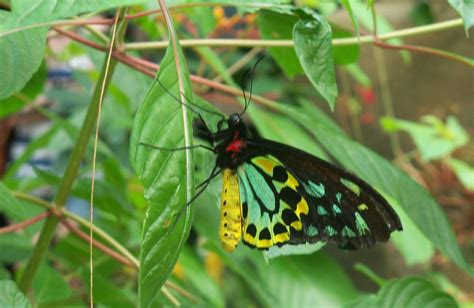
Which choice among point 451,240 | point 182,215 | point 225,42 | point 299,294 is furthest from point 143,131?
point 299,294

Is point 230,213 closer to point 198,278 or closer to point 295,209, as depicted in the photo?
point 295,209

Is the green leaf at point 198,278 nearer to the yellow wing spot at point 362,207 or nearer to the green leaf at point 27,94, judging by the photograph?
the green leaf at point 27,94

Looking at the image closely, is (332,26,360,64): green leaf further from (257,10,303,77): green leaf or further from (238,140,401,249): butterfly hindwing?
(238,140,401,249): butterfly hindwing

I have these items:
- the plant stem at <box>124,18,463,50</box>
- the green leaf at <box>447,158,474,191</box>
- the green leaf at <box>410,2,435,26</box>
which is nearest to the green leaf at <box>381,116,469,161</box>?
the green leaf at <box>447,158,474,191</box>

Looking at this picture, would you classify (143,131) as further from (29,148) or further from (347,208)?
(29,148)

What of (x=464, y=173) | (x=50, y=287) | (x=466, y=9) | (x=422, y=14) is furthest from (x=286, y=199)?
(x=422, y=14)
